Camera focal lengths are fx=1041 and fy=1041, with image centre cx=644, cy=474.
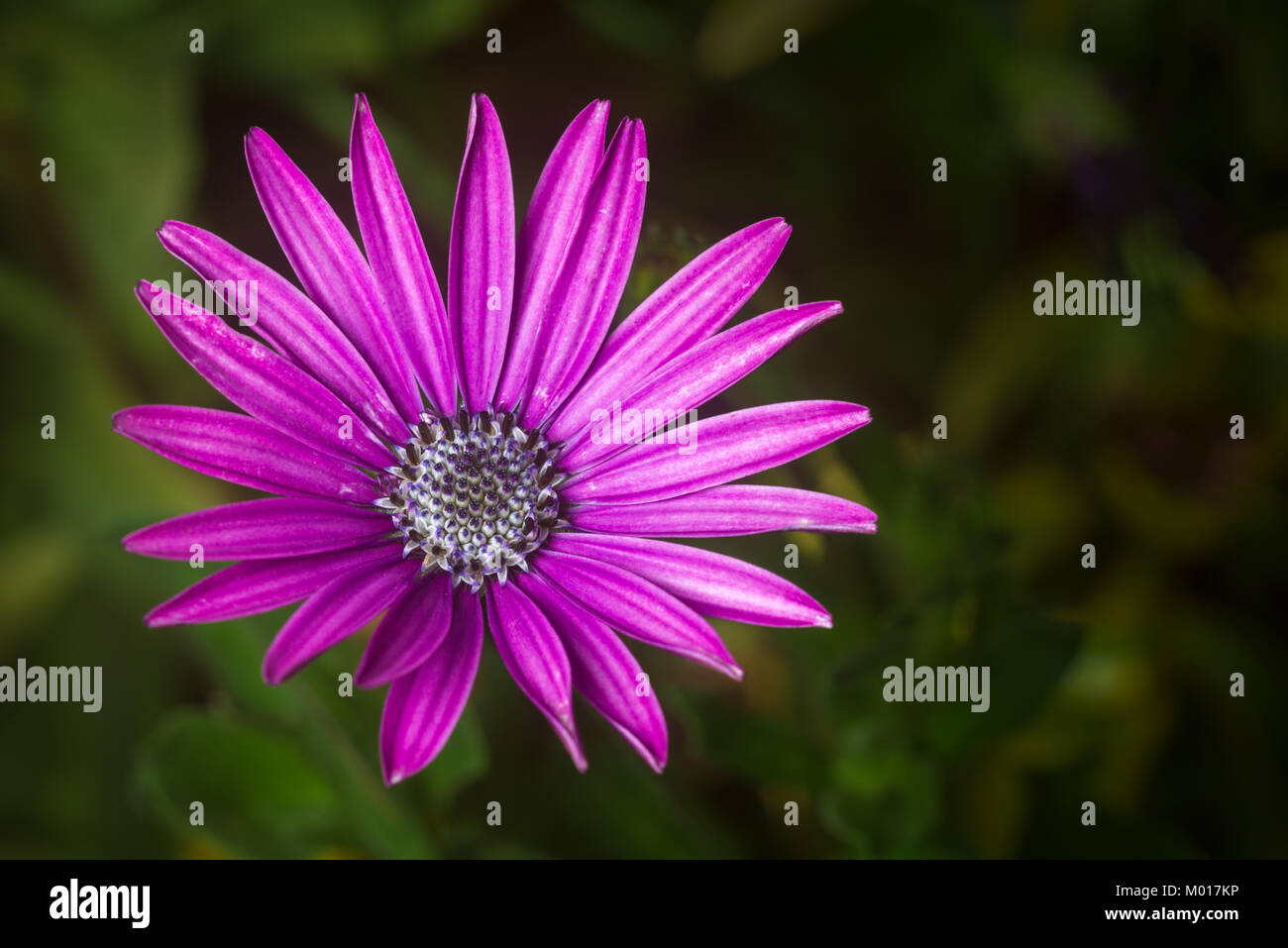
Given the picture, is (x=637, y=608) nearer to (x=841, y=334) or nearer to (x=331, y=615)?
(x=331, y=615)

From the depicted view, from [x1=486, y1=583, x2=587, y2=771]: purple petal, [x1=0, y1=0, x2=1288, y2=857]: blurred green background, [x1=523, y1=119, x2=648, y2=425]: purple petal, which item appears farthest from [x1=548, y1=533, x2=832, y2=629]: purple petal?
[x1=0, y1=0, x2=1288, y2=857]: blurred green background

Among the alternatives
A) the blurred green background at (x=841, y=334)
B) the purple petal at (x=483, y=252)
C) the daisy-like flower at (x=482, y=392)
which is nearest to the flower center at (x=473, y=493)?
the daisy-like flower at (x=482, y=392)

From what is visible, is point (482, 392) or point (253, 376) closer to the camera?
point (253, 376)

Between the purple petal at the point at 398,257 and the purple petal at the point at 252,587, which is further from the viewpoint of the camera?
the purple petal at the point at 398,257

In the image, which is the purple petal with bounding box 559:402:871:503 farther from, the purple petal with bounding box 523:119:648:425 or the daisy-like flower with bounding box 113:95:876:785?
the purple petal with bounding box 523:119:648:425

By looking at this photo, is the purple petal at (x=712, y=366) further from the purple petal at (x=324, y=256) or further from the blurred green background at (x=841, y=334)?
the blurred green background at (x=841, y=334)

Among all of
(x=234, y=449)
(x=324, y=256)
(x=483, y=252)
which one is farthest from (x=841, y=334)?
(x=234, y=449)
